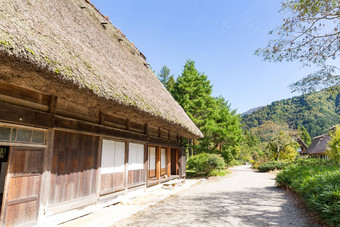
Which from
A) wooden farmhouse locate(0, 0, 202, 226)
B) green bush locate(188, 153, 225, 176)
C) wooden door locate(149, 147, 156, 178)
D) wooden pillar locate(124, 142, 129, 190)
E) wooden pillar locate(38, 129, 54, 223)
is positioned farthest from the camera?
green bush locate(188, 153, 225, 176)

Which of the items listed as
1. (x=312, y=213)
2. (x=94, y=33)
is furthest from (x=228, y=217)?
(x=94, y=33)

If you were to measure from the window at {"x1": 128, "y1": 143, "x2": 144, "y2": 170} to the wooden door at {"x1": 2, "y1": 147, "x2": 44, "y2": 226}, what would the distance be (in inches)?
131

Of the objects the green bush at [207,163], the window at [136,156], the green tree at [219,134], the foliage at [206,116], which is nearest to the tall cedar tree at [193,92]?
the foliage at [206,116]

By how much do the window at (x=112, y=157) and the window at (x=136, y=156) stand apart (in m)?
0.50

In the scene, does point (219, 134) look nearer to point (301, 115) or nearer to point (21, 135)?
point (21, 135)

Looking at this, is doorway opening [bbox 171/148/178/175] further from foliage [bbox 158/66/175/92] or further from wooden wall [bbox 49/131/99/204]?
foliage [bbox 158/66/175/92]

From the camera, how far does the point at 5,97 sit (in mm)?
3326

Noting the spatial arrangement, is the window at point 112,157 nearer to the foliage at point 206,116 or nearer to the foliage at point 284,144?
the foliage at point 206,116

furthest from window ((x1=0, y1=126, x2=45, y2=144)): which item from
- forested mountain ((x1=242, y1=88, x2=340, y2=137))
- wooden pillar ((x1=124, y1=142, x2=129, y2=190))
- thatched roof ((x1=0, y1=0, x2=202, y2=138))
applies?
forested mountain ((x1=242, y1=88, x2=340, y2=137))

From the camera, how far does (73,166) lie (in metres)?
4.57

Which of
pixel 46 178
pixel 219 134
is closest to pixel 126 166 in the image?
pixel 46 178

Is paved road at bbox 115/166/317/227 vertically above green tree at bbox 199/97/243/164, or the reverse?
green tree at bbox 199/97/243/164

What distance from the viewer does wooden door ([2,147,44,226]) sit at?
10.9 ft

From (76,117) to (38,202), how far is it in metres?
1.87
